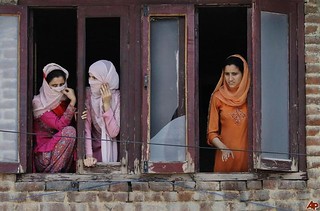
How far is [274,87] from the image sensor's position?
483 inches

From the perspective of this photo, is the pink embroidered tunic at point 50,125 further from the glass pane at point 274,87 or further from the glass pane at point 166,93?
the glass pane at point 274,87

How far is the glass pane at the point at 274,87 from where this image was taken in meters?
12.2

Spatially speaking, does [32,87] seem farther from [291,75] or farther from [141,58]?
[291,75]

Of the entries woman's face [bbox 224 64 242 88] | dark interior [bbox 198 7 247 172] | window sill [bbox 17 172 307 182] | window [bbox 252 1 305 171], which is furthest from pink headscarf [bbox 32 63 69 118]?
window [bbox 252 1 305 171]

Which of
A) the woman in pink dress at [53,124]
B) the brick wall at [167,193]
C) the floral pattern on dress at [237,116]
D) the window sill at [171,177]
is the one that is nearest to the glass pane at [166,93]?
the window sill at [171,177]

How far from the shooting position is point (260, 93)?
1218cm

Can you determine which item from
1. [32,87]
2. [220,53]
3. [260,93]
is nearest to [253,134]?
[260,93]

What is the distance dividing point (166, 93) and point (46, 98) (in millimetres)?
1166

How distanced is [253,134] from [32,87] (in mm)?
2085

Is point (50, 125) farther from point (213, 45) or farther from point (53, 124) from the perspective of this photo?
point (213, 45)

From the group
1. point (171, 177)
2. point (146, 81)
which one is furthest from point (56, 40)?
point (171, 177)

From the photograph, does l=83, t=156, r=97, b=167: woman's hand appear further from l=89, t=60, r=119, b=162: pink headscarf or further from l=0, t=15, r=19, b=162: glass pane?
l=0, t=15, r=19, b=162: glass pane

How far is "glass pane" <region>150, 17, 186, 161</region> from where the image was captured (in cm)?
1224

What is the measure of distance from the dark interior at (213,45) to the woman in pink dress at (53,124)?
65.7 inches
